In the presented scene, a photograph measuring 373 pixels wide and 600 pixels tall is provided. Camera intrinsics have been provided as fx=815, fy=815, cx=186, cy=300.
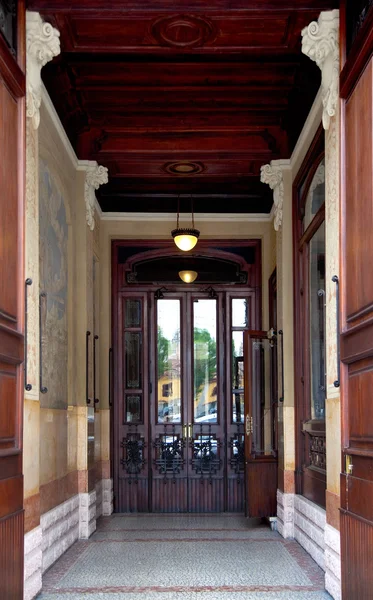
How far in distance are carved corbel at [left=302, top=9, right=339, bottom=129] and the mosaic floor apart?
341 centimetres

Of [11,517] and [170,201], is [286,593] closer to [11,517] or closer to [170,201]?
[11,517]

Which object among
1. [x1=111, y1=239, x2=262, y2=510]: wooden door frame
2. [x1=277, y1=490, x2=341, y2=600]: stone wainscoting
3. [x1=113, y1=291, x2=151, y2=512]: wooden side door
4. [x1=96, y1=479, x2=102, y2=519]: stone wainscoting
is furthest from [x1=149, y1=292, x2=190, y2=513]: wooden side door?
[x1=277, y1=490, x2=341, y2=600]: stone wainscoting

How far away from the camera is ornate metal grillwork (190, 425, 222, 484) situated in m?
11.1

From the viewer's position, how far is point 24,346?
5.20 meters

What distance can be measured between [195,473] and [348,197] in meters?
6.85

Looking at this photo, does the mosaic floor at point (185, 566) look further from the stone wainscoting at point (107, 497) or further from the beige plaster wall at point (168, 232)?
the beige plaster wall at point (168, 232)

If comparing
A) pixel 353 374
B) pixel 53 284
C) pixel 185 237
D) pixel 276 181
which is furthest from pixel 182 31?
pixel 185 237

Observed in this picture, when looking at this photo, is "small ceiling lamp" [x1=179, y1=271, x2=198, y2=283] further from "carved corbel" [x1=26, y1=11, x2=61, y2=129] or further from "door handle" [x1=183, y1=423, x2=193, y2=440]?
"carved corbel" [x1=26, y1=11, x2=61, y2=129]

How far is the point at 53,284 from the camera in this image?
298 inches

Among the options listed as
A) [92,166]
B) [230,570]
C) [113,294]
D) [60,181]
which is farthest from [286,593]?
[113,294]

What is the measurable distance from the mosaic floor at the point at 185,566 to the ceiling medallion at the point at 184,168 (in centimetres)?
415

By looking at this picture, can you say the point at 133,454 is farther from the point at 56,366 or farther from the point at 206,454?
the point at 56,366

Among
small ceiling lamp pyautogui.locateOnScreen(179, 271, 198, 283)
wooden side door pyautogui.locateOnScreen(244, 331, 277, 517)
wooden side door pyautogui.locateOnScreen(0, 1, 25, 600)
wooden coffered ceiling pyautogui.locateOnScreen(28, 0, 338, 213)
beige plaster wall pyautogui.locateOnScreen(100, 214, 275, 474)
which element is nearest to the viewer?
wooden side door pyautogui.locateOnScreen(0, 1, 25, 600)

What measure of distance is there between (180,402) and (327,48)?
6571 mm
